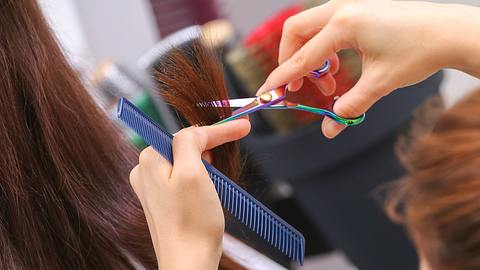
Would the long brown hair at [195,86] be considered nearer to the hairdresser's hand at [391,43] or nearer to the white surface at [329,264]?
the hairdresser's hand at [391,43]

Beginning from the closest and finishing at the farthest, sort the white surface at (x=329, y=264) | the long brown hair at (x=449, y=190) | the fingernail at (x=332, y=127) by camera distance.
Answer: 1. the fingernail at (x=332, y=127)
2. the long brown hair at (x=449, y=190)
3. the white surface at (x=329, y=264)

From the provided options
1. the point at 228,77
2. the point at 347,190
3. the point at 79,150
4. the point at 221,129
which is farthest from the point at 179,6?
the point at 221,129

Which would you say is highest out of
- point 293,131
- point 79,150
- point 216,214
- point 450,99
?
point 450,99

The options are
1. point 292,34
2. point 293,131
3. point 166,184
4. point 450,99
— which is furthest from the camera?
point 450,99

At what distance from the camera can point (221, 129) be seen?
0.41 meters

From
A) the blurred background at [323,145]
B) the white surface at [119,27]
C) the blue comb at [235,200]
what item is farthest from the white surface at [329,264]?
the blue comb at [235,200]

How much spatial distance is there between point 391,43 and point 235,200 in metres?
0.15

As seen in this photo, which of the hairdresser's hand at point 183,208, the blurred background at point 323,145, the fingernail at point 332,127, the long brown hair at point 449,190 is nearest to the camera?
the hairdresser's hand at point 183,208

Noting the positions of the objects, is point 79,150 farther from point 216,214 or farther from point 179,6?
point 179,6

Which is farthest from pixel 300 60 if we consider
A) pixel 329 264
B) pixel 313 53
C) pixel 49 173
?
pixel 329 264

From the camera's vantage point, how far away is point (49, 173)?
550 millimetres

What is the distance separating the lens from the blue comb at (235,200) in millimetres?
371

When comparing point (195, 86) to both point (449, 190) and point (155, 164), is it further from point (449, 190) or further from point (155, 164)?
point (449, 190)

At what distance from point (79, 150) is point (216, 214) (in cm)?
23
